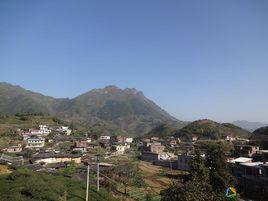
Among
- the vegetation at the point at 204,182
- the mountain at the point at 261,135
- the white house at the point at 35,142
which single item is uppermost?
the mountain at the point at 261,135

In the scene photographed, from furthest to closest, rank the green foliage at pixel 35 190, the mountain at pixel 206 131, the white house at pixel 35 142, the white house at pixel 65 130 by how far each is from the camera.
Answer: the mountain at pixel 206 131 < the white house at pixel 65 130 < the white house at pixel 35 142 < the green foliage at pixel 35 190

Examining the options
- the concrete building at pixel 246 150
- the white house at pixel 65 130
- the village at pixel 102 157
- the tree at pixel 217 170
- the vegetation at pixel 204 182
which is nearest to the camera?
the vegetation at pixel 204 182

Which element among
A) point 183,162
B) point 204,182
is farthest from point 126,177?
point 204,182

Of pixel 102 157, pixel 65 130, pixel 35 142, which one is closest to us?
pixel 102 157

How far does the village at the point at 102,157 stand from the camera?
A: 3997 cm

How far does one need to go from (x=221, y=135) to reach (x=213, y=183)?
75.4m

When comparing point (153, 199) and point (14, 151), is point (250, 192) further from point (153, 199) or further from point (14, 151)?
point (14, 151)

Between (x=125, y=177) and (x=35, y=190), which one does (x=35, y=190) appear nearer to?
(x=35, y=190)

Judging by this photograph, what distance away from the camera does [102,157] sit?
69938mm

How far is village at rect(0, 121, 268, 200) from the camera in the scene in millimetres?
39969

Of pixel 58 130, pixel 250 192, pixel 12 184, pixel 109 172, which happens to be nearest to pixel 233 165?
pixel 250 192

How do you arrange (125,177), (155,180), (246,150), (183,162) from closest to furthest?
1. (125,177)
2. (155,180)
3. (246,150)
4. (183,162)

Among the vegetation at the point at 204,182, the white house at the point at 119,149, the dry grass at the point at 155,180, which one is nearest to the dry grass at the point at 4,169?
the dry grass at the point at 155,180

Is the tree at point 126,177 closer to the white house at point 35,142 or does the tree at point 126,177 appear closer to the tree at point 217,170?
the tree at point 217,170
